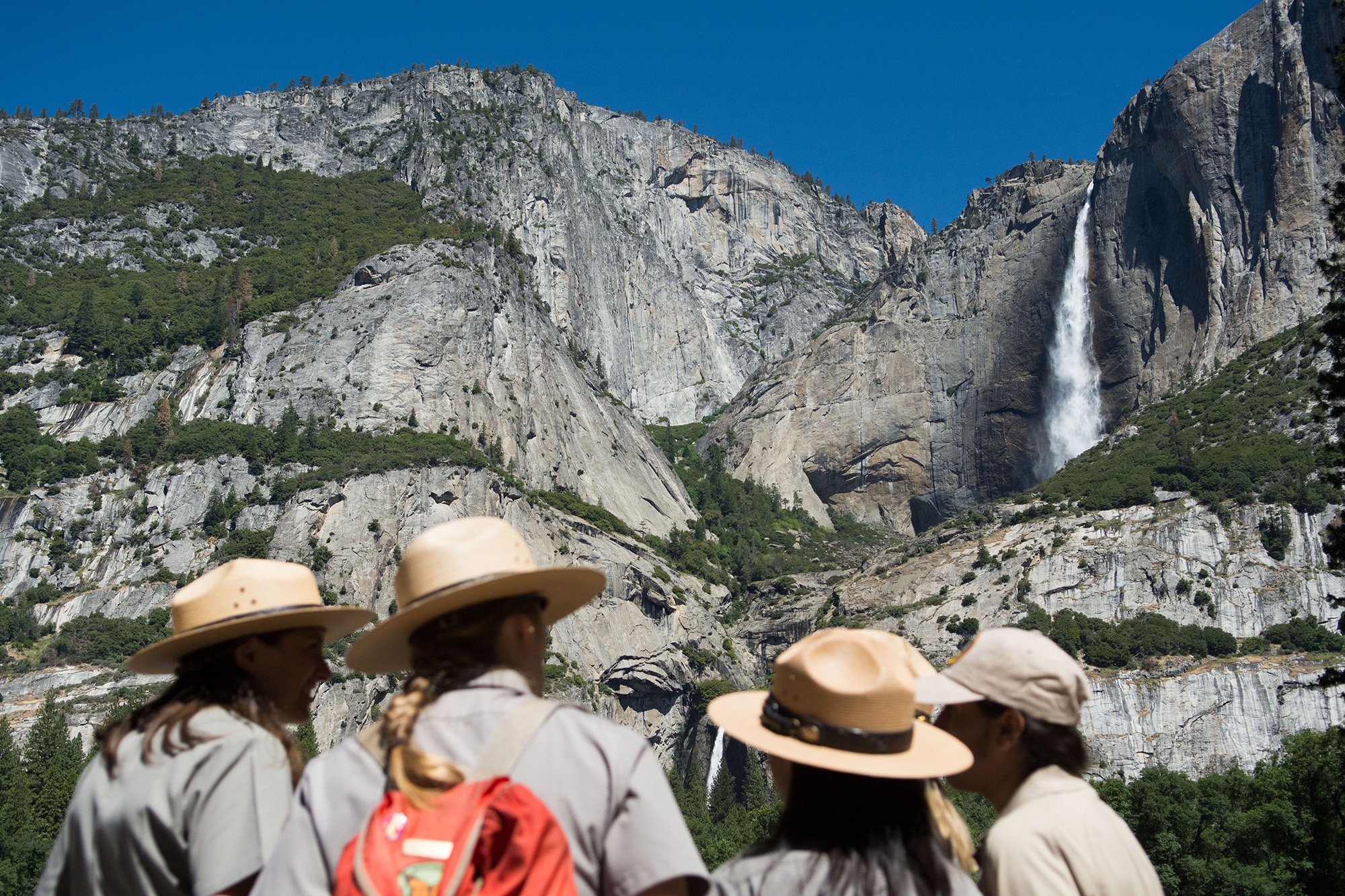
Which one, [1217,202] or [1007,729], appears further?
[1217,202]

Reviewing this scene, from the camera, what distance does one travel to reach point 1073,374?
10256 centimetres

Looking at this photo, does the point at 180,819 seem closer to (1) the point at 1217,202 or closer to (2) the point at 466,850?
(2) the point at 466,850

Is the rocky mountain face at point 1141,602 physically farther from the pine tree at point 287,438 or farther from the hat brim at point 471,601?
the hat brim at point 471,601

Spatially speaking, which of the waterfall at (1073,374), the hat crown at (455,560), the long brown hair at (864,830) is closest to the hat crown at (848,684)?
the long brown hair at (864,830)

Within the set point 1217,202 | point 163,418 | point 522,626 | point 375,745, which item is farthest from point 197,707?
point 1217,202

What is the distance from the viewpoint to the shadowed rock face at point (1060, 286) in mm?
84688

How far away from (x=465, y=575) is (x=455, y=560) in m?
0.08

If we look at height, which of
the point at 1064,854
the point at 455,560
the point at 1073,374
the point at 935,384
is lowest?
the point at 1064,854

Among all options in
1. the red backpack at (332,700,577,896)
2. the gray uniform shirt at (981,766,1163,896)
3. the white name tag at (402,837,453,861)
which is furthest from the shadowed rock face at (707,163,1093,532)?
the white name tag at (402,837,453,861)

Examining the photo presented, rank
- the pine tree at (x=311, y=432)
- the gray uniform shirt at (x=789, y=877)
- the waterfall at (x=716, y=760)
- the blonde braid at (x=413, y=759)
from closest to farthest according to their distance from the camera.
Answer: the blonde braid at (x=413, y=759) < the gray uniform shirt at (x=789, y=877) < the waterfall at (x=716, y=760) < the pine tree at (x=311, y=432)

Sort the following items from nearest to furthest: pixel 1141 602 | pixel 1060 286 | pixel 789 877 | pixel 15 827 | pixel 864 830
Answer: pixel 789 877
pixel 864 830
pixel 15 827
pixel 1141 602
pixel 1060 286

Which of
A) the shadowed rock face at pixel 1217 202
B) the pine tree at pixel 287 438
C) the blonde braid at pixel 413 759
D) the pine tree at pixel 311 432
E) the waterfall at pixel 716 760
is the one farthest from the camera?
the shadowed rock face at pixel 1217 202

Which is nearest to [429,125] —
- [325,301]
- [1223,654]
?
[325,301]

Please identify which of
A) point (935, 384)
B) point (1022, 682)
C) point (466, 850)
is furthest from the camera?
point (935, 384)
